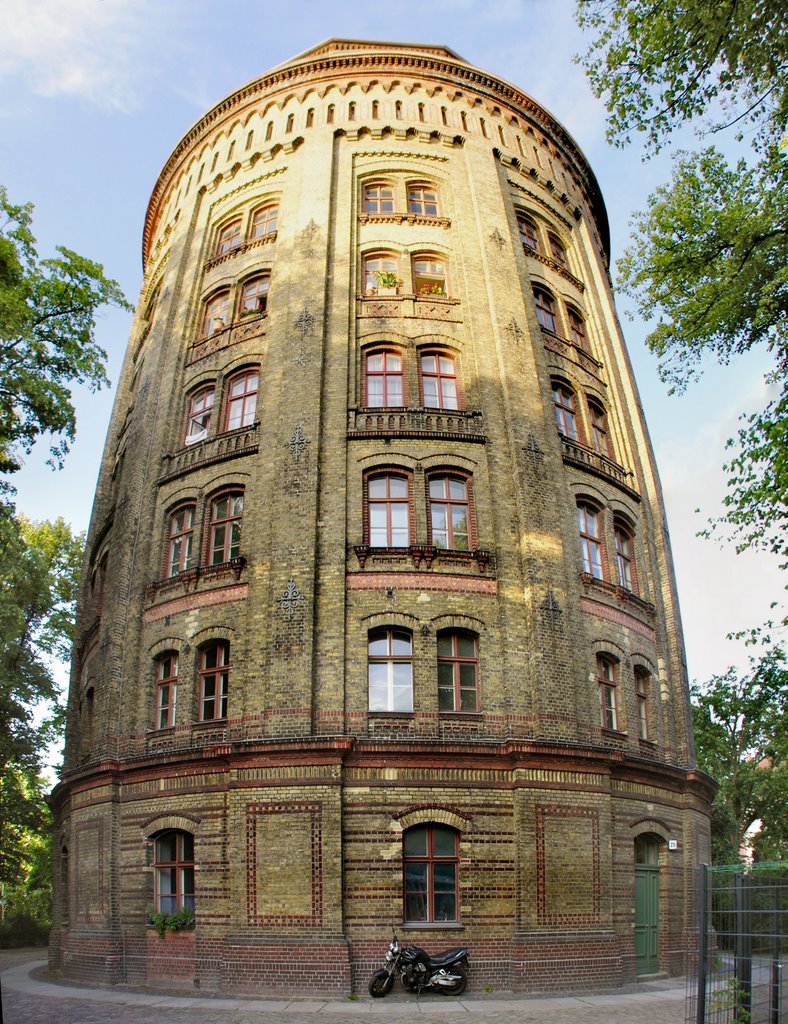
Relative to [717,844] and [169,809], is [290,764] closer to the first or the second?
[169,809]

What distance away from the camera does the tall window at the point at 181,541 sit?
66.4ft

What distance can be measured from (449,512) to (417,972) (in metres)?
9.02

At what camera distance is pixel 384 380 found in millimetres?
20781

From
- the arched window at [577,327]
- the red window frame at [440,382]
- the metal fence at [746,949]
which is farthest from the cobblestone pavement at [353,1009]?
the arched window at [577,327]

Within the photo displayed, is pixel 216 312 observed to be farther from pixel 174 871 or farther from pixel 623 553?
pixel 174 871

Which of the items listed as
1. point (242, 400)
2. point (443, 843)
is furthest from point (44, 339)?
point (443, 843)

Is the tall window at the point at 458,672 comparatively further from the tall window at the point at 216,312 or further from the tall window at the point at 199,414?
the tall window at the point at 216,312

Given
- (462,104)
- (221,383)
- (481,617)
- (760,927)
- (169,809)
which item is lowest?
(760,927)

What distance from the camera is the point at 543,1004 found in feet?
46.0

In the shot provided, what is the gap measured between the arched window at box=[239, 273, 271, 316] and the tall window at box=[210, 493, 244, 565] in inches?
224

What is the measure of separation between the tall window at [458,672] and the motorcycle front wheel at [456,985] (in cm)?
461

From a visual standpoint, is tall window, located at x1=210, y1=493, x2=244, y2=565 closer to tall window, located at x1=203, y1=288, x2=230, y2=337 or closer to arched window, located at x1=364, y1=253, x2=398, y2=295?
tall window, located at x1=203, y1=288, x2=230, y2=337

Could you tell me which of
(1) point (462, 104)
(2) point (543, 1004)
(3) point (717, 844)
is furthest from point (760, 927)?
(3) point (717, 844)

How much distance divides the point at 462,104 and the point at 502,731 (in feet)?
62.3
